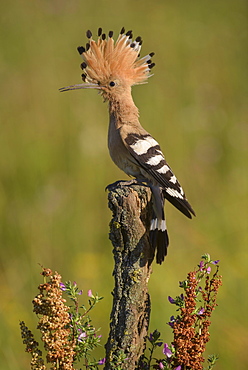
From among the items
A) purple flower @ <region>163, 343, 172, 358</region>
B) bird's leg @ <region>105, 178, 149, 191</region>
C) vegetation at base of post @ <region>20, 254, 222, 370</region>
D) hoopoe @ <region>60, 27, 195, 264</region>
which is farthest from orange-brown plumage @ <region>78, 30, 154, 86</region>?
purple flower @ <region>163, 343, 172, 358</region>

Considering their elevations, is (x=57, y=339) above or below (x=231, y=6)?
below

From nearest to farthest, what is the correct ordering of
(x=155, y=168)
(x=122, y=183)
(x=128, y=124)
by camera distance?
(x=122, y=183), (x=155, y=168), (x=128, y=124)

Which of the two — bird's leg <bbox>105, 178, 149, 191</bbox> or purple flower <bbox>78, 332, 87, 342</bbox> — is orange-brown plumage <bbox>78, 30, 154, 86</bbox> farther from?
purple flower <bbox>78, 332, 87, 342</bbox>

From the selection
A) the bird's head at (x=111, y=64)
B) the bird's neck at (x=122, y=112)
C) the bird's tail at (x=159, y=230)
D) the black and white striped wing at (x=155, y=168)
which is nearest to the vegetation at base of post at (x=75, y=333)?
the bird's tail at (x=159, y=230)

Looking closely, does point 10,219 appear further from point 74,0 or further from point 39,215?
point 74,0

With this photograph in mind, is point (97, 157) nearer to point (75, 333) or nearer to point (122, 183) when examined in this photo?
point (122, 183)

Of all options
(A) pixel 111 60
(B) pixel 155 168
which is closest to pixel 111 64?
(A) pixel 111 60

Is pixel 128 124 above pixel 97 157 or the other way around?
the other way around

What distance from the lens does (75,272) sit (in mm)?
3184

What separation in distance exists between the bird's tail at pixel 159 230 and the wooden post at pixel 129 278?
0.30 metres

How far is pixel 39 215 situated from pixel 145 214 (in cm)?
171

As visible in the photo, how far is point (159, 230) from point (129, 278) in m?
0.45

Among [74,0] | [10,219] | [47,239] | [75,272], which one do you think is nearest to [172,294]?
[75,272]

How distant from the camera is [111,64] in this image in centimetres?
221
